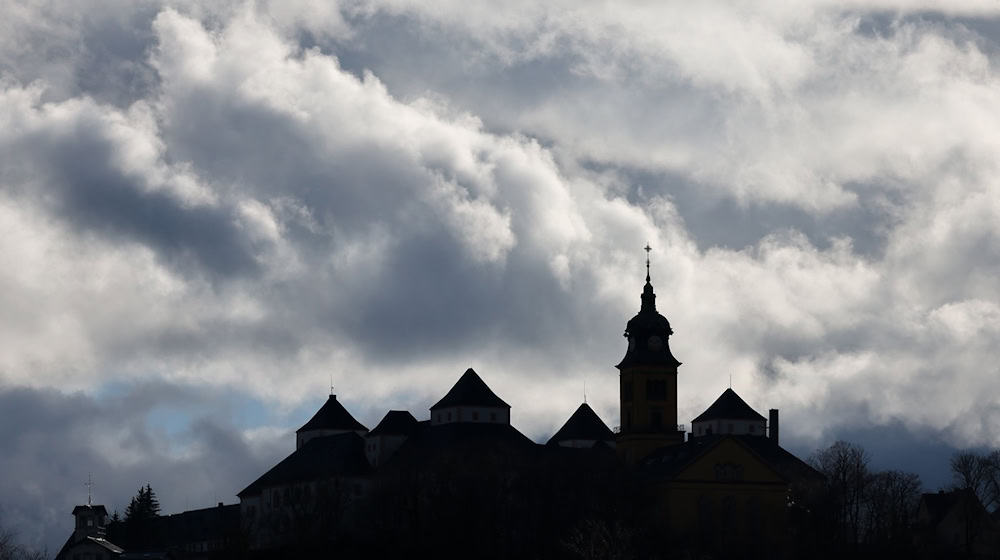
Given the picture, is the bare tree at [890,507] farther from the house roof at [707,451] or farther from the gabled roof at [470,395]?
the gabled roof at [470,395]

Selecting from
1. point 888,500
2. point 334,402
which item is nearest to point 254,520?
point 334,402

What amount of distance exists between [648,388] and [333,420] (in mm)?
27373

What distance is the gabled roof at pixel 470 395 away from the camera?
159 metres

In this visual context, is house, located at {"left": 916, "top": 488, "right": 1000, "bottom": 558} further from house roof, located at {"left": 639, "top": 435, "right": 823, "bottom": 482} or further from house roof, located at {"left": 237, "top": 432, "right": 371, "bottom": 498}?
house roof, located at {"left": 237, "top": 432, "right": 371, "bottom": 498}

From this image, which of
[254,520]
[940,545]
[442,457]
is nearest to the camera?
[442,457]

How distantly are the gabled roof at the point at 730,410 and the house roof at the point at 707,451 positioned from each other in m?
4.17

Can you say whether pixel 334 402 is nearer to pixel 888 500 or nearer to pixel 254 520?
pixel 254 520

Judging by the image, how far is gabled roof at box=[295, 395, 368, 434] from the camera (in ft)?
581

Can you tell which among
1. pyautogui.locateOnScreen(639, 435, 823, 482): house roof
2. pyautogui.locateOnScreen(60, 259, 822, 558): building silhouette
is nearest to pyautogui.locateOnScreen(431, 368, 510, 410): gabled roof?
pyautogui.locateOnScreen(60, 259, 822, 558): building silhouette

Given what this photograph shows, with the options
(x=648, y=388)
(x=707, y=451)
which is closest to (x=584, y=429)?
(x=648, y=388)

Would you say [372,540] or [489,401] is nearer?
[372,540]

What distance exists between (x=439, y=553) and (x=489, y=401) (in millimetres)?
23906

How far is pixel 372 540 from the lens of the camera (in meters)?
144

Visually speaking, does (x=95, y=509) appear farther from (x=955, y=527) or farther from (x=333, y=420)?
(x=955, y=527)
